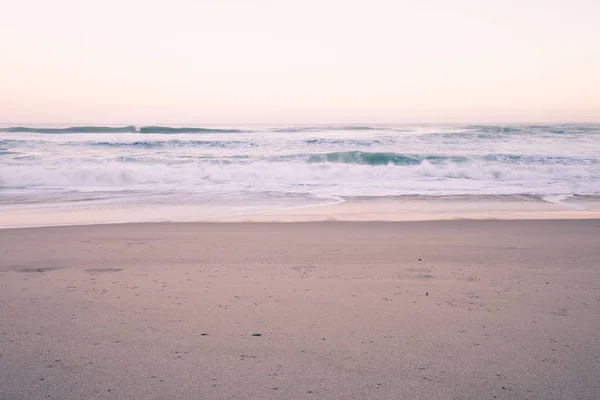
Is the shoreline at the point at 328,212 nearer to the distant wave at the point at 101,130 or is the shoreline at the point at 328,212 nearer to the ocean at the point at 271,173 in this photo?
the ocean at the point at 271,173

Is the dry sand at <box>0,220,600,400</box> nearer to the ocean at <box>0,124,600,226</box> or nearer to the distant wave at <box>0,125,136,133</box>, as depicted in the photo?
the ocean at <box>0,124,600,226</box>

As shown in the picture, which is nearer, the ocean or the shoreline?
the shoreline

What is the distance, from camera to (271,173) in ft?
65.5

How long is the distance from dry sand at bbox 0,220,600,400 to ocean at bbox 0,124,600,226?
13.3ft

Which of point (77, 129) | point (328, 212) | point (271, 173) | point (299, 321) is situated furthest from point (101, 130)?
point (299, 321)

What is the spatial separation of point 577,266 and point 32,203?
1090 centimetres

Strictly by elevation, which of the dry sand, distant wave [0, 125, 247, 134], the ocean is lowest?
the ocean

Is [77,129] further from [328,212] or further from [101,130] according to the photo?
[328,212]

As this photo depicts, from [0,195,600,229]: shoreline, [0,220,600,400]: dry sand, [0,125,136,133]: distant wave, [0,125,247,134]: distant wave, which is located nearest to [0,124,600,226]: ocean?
[0,195,600,229]: shoreline

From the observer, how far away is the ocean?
1212 centimetres

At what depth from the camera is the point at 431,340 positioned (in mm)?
3312

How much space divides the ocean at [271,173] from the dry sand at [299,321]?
406cm

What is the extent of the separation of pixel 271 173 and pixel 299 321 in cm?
1644

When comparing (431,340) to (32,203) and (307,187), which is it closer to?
(32,203)
